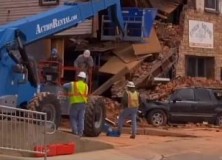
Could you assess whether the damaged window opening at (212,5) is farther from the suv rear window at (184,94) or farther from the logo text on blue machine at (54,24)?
the logo text on blue machine at (54,24)

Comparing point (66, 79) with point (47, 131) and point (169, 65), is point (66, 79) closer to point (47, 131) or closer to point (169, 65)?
point (169, 65)

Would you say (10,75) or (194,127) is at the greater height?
(10,75)

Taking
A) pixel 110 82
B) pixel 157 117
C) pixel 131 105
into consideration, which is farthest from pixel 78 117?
pixel 110 82

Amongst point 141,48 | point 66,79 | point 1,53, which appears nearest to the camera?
point 1,53

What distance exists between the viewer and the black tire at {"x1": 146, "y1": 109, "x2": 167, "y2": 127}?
967 inches

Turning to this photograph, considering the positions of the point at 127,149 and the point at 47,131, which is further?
the point at 127,149

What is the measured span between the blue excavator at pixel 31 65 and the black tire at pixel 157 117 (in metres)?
5.71

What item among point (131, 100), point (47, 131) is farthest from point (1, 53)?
point (131, 100)

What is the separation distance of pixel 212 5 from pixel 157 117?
30.6 ft

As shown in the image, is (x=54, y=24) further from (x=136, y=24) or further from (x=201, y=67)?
(x=201, y=67)

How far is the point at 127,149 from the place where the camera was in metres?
16.8

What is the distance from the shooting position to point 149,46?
27.2m

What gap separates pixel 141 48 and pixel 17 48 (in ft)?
38.7

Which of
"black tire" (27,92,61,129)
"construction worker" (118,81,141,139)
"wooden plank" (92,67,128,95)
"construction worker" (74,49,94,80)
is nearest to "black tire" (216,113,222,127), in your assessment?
"wooden plank" (92,67,128,95)
